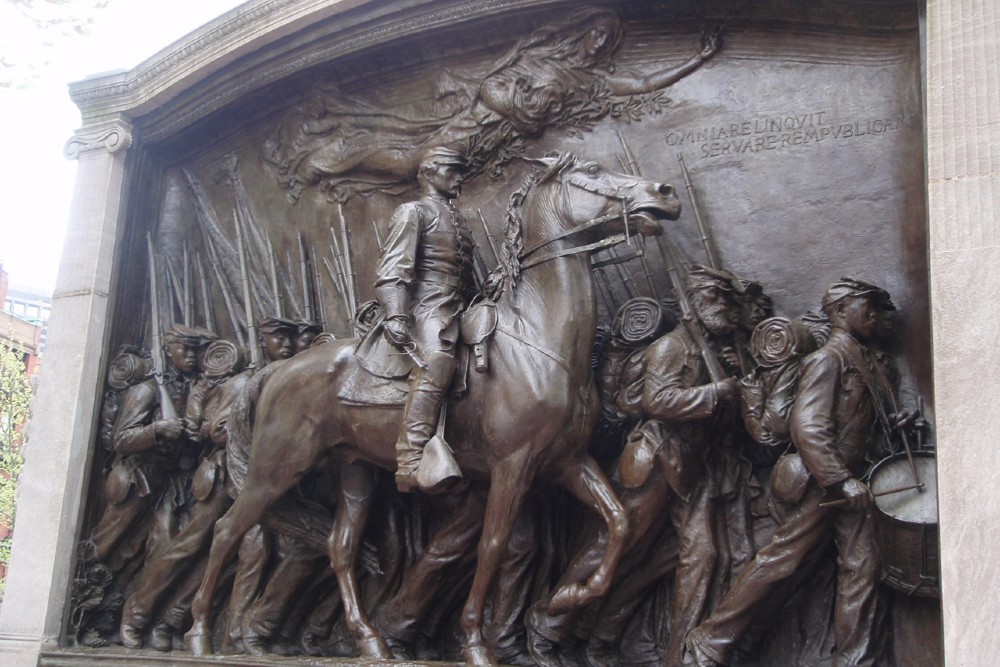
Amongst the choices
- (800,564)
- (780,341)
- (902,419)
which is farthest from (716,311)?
(800,564)

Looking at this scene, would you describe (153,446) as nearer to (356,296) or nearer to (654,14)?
(356,296)

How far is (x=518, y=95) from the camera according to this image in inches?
366

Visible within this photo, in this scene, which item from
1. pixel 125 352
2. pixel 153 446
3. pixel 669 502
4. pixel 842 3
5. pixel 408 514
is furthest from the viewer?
pixel 125 352

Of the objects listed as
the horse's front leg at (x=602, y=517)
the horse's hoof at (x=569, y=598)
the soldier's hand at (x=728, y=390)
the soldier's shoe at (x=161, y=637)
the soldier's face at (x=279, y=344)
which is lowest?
the soldier's shoe at (x=161, y=637)

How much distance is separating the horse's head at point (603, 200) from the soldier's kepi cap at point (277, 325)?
2.85 m

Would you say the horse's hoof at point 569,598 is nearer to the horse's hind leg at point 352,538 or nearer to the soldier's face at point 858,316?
the horse's hind leg at point 352,538

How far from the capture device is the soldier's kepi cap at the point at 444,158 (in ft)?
28.5

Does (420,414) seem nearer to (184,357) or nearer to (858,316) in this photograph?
(858,316)

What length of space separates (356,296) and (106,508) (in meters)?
2.97

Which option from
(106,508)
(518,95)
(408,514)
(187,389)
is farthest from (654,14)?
(106,508)

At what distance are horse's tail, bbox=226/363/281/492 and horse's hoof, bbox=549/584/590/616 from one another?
2.78 m

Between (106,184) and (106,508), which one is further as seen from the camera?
(106,184)

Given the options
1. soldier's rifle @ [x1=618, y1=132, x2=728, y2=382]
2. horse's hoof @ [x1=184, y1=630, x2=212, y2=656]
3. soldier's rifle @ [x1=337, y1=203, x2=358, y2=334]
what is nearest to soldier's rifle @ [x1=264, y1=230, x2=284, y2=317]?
soldier's rifle @ [x1=337, y1=203, x2=358, y2=334]

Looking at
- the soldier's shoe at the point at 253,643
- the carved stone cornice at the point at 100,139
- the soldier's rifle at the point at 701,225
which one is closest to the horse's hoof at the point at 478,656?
the soldier's shoe at the point at 253,643
